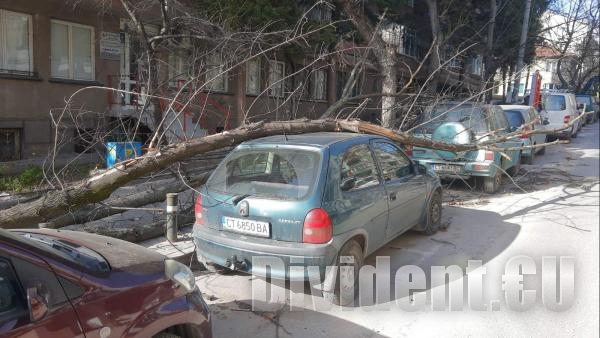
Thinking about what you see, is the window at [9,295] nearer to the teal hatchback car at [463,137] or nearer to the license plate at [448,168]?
the teal hatchback car at [463,137]

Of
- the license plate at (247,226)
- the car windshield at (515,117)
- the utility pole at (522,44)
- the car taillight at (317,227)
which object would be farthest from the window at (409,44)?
the car taillight at (317,227)

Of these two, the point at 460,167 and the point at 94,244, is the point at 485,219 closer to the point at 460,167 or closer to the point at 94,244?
the point at 460,167

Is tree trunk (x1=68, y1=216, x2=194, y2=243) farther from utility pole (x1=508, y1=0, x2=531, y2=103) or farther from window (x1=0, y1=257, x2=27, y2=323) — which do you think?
utility pole (x1=508, y1=0, x2=531, y2=103)

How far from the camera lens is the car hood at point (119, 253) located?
2.77 meters

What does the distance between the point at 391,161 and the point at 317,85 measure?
378 inches

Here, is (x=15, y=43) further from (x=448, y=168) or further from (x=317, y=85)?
(x=448, y=168)

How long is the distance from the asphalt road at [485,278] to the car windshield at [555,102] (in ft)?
39.4

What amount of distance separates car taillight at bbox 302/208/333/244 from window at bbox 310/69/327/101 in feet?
24.5

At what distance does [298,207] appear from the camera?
14.0 ft

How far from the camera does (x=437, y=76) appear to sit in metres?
15.4

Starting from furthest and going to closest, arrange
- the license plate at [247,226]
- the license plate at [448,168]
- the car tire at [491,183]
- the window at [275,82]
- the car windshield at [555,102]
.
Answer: the car windshield at [555,102] → the car tire at [491,183] → the license plate at [448,168] → the window at [275,82] → the license plate at [247,226]

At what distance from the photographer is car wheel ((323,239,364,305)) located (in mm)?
4441

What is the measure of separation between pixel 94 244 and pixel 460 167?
25.0 ft

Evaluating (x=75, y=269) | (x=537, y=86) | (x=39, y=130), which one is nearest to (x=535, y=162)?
(x=537, y=86)
